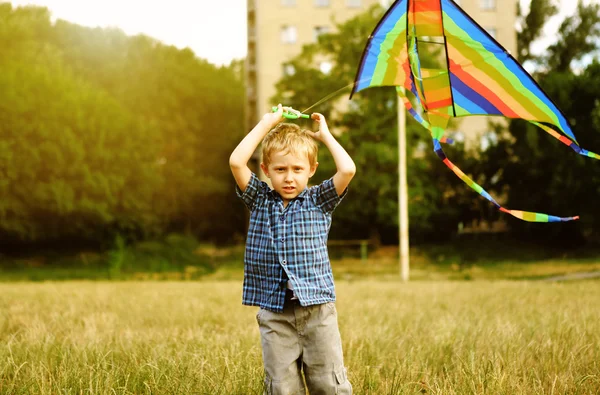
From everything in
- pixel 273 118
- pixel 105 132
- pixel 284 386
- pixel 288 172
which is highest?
pixel 105 132

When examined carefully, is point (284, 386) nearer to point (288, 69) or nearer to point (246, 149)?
point (246, 149)

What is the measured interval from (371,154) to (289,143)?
25.8m

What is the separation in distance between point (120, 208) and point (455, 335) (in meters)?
27.1

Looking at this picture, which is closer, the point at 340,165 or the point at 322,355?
the point at 322,355

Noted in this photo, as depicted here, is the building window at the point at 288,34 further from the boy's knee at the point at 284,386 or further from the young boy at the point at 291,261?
the boy's knee at the point at 284,386

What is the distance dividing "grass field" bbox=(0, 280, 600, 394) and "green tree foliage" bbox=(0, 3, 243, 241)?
68.0 ft

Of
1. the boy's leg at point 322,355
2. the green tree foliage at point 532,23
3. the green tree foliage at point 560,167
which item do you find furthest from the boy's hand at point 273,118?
the green tree foliage at point 532,23

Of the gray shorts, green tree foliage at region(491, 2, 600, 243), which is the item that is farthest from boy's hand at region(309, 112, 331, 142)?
green tree foliage at region(491, 2, 600, 243)

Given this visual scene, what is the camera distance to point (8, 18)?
28578 mm

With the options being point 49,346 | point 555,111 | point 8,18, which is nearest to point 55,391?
point 49,346

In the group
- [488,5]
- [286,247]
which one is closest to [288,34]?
[488,5]

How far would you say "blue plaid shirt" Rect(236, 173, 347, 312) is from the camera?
3.25 meters

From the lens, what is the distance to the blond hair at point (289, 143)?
10.8ft

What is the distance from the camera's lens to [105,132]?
29172 mm
